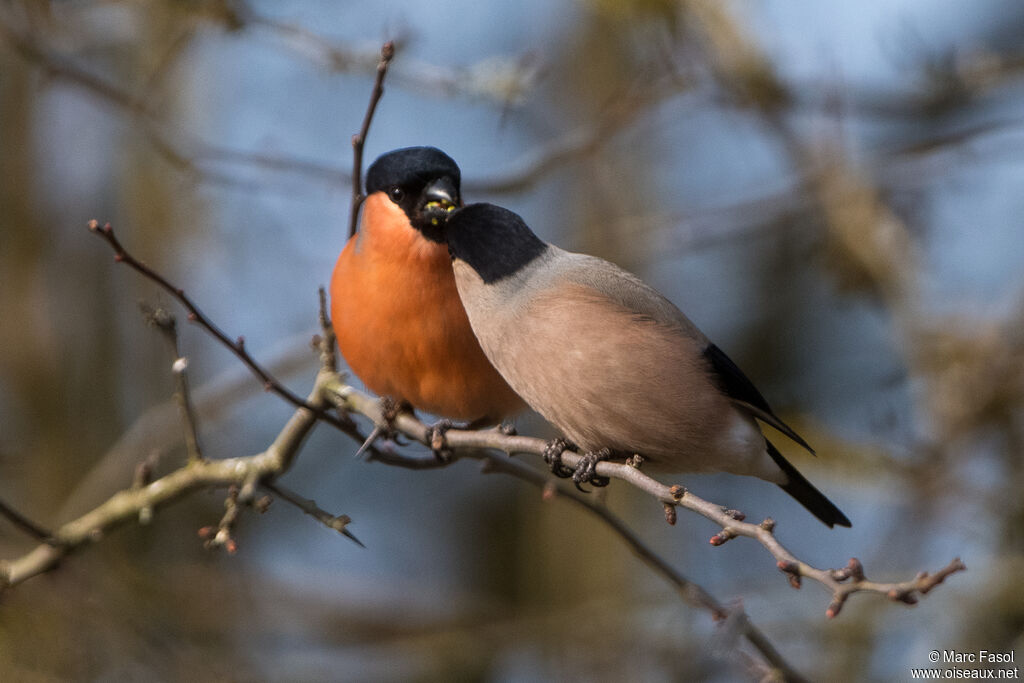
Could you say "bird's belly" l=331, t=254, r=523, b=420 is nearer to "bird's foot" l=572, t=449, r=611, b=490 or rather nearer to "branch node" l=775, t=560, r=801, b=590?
"bird's foot" l=572, t=449, r=611, b=490

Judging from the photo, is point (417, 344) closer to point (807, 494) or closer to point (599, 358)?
point (599, 358)

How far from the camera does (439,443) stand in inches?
115

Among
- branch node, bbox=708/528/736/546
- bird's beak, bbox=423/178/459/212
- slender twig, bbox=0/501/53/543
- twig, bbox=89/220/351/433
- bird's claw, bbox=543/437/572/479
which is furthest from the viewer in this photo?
bird's beak, bbox=423/178/459/212

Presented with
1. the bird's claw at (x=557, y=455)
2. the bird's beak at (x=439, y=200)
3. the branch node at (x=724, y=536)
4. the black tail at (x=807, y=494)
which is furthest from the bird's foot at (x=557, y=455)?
the branch node at (x=724, y=536)

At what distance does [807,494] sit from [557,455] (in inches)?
37.4

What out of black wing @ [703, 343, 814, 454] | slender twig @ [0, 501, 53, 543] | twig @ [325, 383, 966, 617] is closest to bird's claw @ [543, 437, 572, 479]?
twig @ [325, 383, 966, 617]

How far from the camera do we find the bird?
274 centimetres

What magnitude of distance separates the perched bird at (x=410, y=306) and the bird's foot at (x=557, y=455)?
59cm

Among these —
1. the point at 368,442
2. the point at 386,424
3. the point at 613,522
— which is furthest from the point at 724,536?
the point at 386,424

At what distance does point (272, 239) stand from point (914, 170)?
12.6 feet

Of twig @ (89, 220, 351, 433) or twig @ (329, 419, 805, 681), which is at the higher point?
twig @ (329, 419, 805, 681)

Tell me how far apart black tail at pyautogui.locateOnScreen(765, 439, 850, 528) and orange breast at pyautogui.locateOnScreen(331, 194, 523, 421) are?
3.16 feet

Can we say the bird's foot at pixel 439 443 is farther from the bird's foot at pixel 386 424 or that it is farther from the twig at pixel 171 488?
the twig at pixel 171 488

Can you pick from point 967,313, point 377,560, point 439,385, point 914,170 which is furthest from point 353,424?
point 377,560
